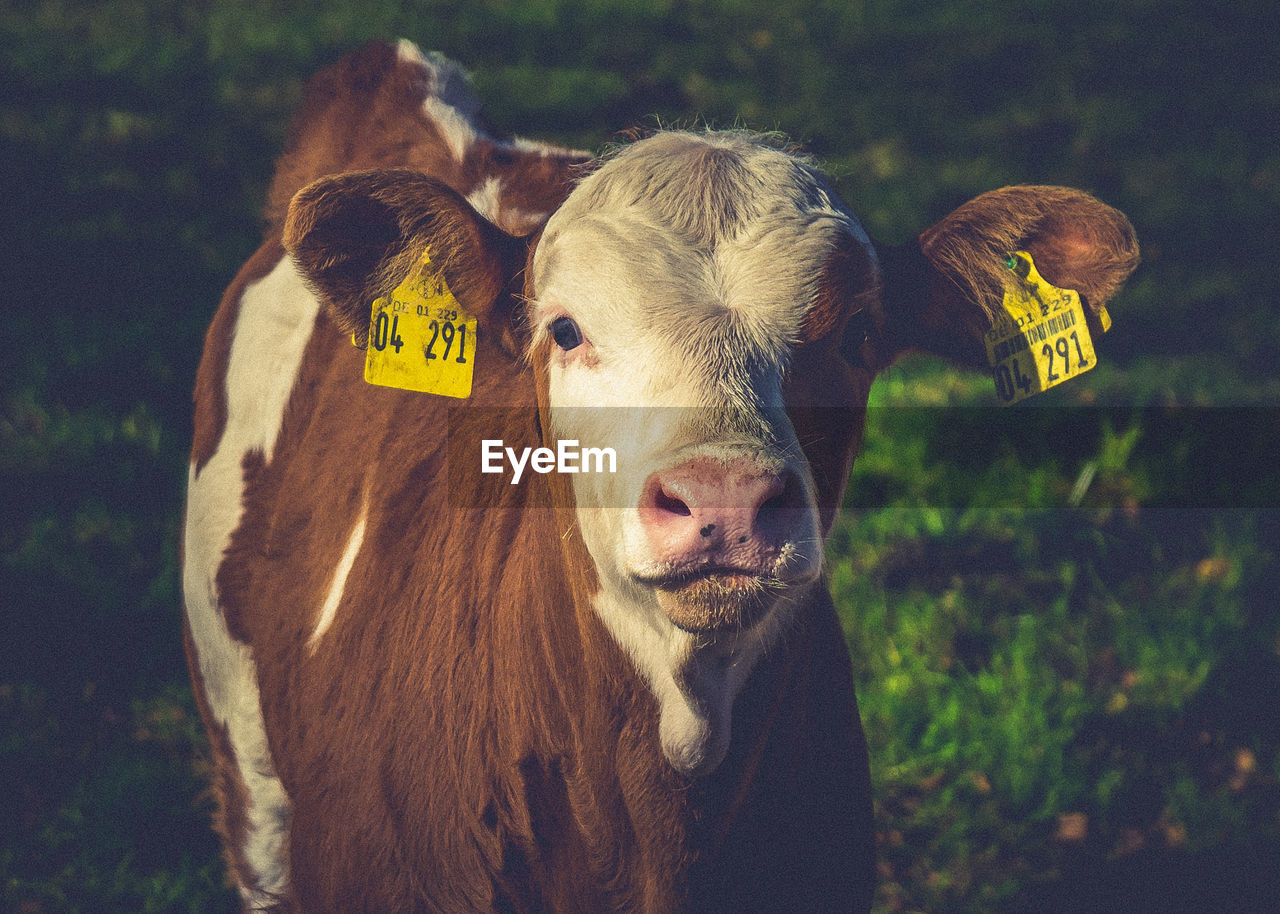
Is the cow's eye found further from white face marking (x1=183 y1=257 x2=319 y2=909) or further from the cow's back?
white face marking (x1=183 y1=257 x2=319 y2=909)

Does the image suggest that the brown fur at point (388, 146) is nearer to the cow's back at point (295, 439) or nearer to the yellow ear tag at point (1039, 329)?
the cow's back at point (295, 439)

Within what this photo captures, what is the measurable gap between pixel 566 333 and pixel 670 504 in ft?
1.80

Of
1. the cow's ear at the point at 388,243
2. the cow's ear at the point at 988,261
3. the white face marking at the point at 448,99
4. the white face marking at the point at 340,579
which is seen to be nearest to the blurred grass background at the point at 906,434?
the cow's ear at the point at 988,261

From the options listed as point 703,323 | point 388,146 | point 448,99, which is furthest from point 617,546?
point 448,99

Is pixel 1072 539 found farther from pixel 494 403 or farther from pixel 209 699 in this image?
pixel 209 699

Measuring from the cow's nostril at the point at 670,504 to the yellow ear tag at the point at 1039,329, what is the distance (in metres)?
1.09

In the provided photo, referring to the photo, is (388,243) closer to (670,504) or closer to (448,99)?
(670,504)

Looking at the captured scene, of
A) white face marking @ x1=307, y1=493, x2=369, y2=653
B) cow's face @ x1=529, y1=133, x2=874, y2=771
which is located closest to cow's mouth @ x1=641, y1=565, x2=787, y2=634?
cow's face @ x1=529, y1=133, x2=874, y2=771

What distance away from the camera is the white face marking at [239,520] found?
342cm

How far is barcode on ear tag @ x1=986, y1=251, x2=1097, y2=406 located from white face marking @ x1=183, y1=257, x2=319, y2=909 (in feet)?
6.27

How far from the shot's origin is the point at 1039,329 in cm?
273

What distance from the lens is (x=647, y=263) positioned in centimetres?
226

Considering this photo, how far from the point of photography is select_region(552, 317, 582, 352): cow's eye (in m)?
2.35

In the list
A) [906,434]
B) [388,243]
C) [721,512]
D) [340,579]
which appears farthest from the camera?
[906,434]
